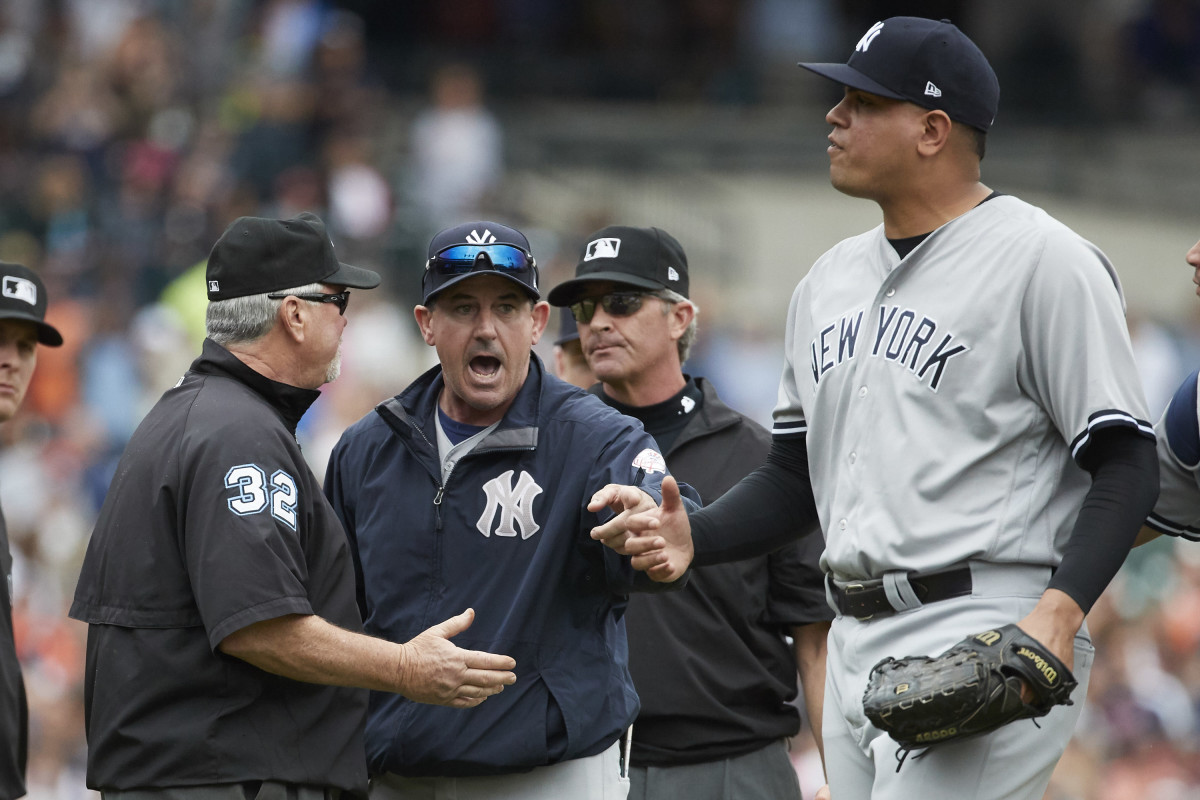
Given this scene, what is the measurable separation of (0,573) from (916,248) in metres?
2.70

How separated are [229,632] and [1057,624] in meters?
1.74

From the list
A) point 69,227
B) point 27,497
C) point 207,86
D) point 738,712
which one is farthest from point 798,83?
point 738,712

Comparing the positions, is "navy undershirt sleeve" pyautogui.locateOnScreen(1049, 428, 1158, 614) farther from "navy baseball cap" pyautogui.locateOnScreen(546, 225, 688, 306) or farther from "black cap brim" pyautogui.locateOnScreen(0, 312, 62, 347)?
"black cap brim" pyautogui.locateOnScreen(0, 312, 62, 347)

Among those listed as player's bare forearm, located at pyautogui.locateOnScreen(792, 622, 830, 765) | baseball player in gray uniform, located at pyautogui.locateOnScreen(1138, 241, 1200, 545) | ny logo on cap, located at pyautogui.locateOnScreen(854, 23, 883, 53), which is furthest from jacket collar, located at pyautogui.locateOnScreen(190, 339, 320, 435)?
baseball player in gray uniform, located at pyautogui.locateOnScreen(1138, 241, 1200, 545)

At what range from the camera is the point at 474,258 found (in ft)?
13.1

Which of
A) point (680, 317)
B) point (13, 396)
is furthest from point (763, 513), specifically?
point (13, 396)

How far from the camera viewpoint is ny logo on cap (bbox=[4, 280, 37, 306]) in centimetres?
477

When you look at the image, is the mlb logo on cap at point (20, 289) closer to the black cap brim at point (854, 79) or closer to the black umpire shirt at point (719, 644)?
the black umpire shirt at point (719, 644)

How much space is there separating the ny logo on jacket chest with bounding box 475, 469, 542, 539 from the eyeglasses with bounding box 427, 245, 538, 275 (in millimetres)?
537

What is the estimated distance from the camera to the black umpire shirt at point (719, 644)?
443 cm

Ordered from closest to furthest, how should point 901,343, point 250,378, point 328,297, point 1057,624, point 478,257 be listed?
point 1057,624 < point 901,343 < point 250,378 < point 328,297 < point 478,257

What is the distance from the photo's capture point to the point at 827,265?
3781 millimetres

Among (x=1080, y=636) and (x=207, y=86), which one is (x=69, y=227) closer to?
(x=207, y=86)

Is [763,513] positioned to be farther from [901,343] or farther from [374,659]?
[374,659]
